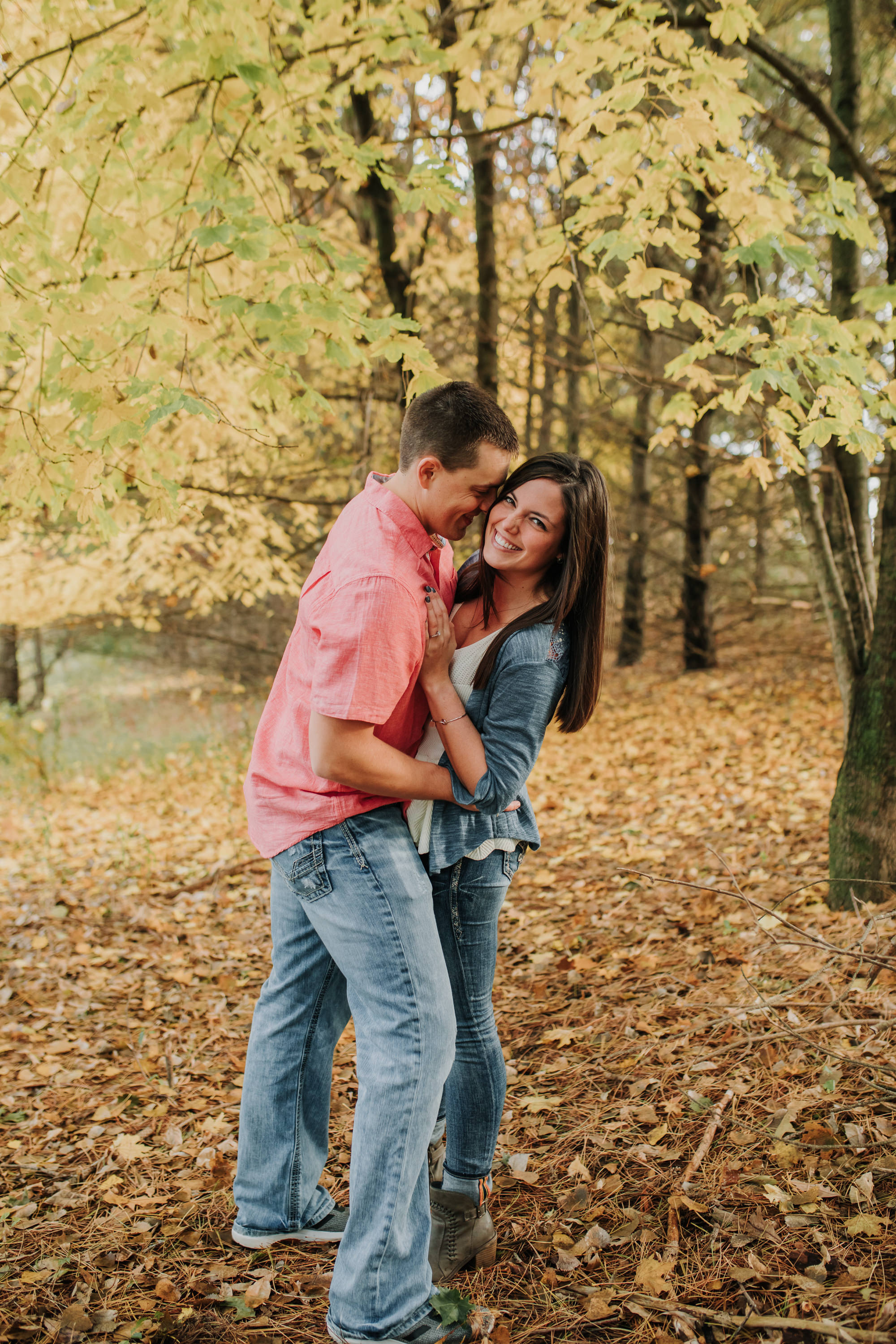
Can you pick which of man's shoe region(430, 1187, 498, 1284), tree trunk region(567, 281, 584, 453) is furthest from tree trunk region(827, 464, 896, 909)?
tree trunk region(567, 281, 584, 453)

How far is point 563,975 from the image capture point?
374 centimetres

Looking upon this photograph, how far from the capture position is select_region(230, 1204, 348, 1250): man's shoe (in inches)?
89.7

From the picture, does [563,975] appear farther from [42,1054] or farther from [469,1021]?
[42,1054]

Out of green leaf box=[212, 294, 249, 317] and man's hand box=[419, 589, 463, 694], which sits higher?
green leaf box=[212, 294, 249, 317]

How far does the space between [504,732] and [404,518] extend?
Answer: 0.54 m

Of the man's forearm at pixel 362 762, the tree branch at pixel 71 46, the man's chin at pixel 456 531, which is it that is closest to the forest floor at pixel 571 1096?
the man's forearm at pixel 362 762

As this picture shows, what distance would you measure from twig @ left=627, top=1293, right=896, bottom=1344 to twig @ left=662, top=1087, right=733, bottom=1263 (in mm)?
135

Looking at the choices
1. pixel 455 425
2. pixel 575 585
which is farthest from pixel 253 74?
pixel 575 585

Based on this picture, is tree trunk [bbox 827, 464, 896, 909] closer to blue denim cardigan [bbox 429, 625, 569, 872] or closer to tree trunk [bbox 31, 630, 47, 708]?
blue denim cardigan [bbox 429, 625, 569, 872]

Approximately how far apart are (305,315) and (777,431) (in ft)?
6.10

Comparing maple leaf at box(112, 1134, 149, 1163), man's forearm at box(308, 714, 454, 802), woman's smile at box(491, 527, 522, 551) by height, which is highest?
woman's smile at box(491, 527, 522, 551)

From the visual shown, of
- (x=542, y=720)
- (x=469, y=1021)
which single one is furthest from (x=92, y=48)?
(x=469, y=1021)

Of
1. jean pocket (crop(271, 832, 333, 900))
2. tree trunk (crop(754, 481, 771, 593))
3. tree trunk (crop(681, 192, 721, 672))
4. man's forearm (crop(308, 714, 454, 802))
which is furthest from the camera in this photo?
tree trunk (crop(754, 481, 771, 593))

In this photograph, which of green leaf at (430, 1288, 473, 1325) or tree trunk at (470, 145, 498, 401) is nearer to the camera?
green leaf at (430, 1288, 473, 1325)
